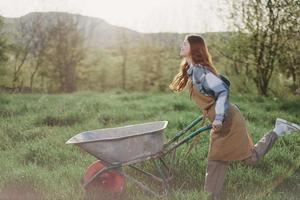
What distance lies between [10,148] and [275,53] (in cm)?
903

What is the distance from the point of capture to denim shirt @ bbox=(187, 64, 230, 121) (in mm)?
4500

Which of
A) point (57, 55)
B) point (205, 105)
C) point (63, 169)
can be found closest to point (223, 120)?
point (205, 105)

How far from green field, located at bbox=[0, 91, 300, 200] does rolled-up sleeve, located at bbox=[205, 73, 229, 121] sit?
754mm

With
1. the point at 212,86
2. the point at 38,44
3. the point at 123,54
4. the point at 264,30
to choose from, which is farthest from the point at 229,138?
the point at 38,44

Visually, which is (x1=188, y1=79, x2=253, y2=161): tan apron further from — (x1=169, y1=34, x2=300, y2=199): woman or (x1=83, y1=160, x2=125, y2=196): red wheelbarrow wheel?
(x1=83, y1=160, x2=125, y2=196): red wheelbarrow wheel

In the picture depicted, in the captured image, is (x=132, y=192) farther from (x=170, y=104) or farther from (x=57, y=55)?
(x=57, y=55)

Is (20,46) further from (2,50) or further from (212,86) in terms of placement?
(212,86)

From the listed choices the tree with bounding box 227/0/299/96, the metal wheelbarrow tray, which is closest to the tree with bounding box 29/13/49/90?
the tree with bounding box 227/0/299/96

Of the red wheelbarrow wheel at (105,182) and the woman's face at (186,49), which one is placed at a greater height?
the woman's face at (186,49)

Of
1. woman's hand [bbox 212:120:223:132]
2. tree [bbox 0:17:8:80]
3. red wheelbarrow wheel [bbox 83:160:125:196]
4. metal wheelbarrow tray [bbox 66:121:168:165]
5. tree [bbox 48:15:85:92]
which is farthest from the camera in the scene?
tree [bbox 48:15:85:92]

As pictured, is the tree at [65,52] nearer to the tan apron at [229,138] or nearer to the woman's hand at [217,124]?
the tan apron at [229,138]

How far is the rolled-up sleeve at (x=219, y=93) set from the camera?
14.7 feet

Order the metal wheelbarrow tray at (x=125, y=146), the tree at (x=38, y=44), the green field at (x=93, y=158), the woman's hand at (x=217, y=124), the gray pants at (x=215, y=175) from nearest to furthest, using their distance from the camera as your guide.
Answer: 1. the woman's hand at (x=217, y=124)
2. the metal wheelbarrow tray at (x=125, y=146)
3. the gray pants at (x=215, y=175)
4. the green field at (x=93, y=158)
5. the tree at (x=38, y=44)

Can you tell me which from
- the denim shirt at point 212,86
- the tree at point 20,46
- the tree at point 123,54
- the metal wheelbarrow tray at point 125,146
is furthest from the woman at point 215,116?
the tree at point 20,46
